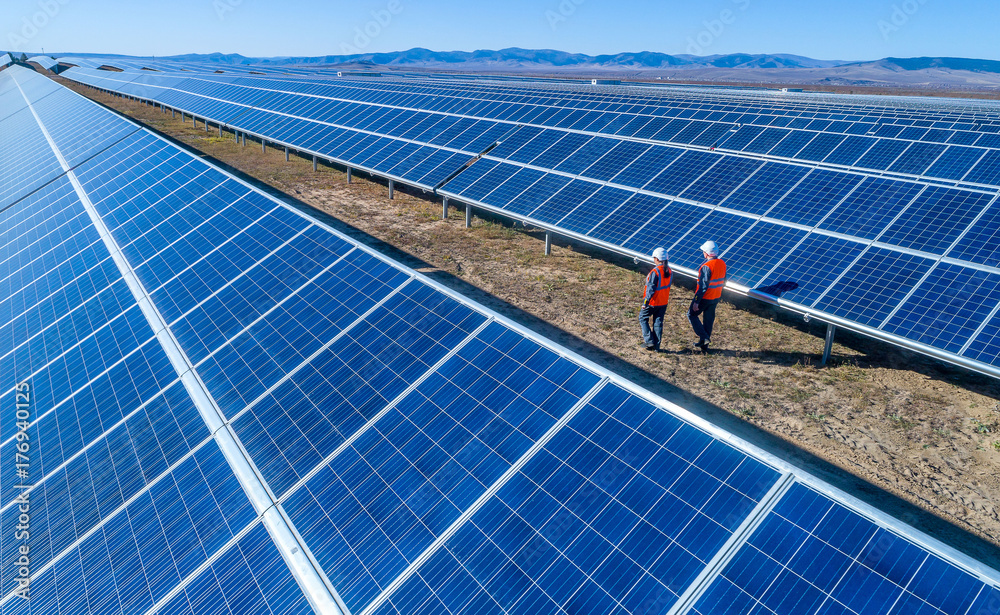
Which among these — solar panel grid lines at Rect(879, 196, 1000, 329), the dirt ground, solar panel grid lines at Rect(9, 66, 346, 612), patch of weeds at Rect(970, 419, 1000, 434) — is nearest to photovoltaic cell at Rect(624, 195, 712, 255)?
the dirt ground

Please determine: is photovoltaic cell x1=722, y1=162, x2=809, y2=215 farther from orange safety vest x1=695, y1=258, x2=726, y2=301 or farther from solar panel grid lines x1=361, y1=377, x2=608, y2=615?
solar panel grid lines x1=361, y1=377, x2=608, y2=615

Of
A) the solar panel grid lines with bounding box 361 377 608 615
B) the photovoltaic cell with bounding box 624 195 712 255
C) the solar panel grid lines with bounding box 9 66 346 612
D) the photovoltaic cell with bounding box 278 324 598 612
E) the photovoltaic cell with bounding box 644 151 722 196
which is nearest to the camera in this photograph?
the solar panel grid lines with bounding box 361 377 608 615

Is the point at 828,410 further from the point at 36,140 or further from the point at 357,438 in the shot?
the point at 36,140

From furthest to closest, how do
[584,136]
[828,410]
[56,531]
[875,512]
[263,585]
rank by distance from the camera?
[584,136] < [828,410] < [56,531] < [263,585] < [875,512]

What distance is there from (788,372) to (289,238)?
32.6 ft

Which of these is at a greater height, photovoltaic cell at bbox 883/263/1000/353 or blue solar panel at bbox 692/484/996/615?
blue solar panel at bbox 692/484/996/615

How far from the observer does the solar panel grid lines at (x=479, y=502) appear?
4.35 meters

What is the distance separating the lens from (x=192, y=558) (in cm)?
492

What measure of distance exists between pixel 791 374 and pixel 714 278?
8.05 ft

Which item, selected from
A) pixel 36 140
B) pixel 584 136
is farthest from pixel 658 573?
pixel 36 140

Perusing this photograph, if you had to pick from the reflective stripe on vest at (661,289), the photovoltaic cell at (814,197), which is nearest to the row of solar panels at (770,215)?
the photovoltaic cell at (814,197)

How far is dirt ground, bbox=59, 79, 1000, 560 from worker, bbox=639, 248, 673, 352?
1.36ft

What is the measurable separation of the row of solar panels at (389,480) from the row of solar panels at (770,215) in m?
7.14

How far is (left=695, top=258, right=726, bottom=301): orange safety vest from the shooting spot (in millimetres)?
10859
